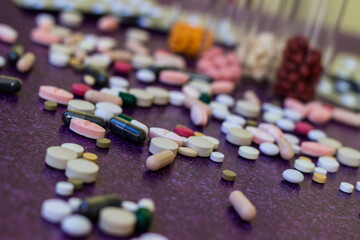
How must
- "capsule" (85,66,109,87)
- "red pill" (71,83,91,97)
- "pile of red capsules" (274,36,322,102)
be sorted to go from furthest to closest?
"pile of red capsules" (274,36,322,102) → "capsule" (85,66,109,87) → "red pill" (71,83,91,97)

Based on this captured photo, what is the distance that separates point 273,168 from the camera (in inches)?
37.9

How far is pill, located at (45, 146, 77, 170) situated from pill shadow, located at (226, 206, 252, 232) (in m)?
0.26

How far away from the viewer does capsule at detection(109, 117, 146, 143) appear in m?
0.90

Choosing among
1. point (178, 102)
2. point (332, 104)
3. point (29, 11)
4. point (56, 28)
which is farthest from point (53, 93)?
point (332, 104)

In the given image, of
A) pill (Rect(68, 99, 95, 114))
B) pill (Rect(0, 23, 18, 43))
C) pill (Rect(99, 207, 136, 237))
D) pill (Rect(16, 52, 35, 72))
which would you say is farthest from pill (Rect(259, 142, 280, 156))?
pill (Rect(0, 23, 18, 43))

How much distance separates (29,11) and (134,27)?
0.43 meters

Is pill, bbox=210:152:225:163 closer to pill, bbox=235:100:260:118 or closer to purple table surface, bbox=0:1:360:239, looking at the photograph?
purple table surface, bbox=0:1:360:239

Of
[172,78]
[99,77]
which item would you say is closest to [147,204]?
[99,77]

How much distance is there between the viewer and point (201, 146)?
917 mm

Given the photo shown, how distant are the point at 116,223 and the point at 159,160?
0.22 metres

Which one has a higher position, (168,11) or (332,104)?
(168,11)

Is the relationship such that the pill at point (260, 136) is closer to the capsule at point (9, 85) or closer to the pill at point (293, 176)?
the pill at point (293, 176)

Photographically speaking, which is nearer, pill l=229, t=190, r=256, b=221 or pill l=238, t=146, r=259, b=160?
pill l=229, t=190, r=256, b=221

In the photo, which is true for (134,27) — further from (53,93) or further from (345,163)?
(345,163)
